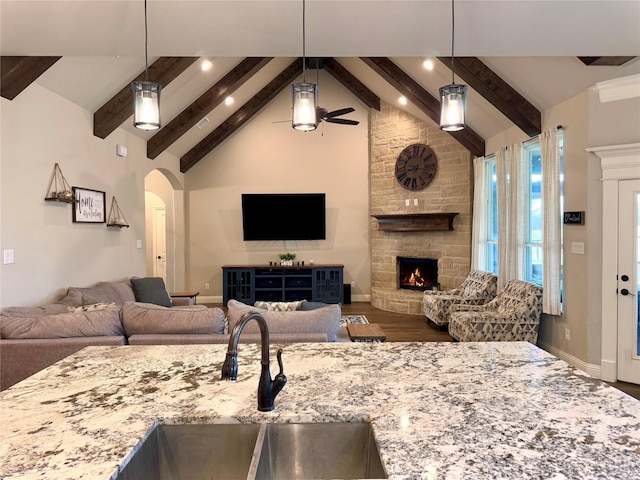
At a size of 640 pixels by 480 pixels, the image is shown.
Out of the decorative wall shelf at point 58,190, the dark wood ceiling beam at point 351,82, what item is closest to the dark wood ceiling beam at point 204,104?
the dark wood ceiling beam at point 351,82

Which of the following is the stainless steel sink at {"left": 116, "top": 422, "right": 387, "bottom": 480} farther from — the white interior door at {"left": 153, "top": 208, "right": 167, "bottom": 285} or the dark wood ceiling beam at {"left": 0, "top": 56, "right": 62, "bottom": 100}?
the white interior door at {"left": 153, "top": 208, "right": 167, "bottom": 285}

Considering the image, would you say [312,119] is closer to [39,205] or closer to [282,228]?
[39,205]

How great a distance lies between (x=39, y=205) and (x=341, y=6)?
10.7ft

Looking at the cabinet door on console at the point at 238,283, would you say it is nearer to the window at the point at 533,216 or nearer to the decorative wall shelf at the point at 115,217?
the decorative wall shelf at the point at 115,217

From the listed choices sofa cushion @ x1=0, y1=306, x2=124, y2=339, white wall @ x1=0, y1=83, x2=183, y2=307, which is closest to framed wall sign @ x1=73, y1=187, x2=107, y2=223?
white wall @ x1=0, y1=83, x2=183, y2=307

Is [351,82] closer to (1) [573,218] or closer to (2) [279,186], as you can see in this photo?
(2) [279,186]

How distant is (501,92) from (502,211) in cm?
154

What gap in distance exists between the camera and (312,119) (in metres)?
1.99

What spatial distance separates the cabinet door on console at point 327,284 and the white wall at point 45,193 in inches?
132

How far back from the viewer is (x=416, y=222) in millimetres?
6785

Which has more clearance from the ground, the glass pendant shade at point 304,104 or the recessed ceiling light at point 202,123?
the recessed ceiling light at point 202,123

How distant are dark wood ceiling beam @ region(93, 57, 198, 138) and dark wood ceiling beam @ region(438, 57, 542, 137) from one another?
308 centimetres

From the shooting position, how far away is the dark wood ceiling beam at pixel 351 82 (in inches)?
287

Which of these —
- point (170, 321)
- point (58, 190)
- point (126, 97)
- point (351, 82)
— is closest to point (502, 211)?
point (351, 82)
